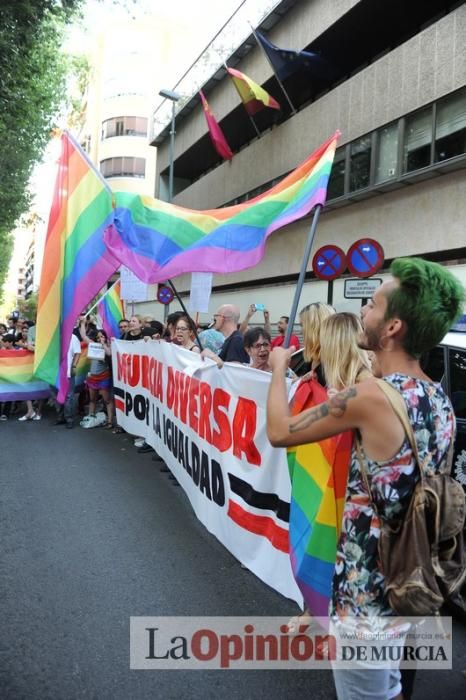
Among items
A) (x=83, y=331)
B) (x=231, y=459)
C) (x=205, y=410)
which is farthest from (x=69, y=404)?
(x=231, y=459)

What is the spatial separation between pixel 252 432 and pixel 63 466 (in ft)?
13.7

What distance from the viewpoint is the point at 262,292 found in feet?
60.6

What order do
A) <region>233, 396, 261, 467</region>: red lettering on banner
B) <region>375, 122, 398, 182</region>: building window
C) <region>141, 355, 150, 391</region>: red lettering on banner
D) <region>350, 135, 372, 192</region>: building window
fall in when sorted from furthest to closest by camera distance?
<region>350, 135, 372, 192</region>: building window
<region>375, 122, 398, 182</region>: building window
<region>141, 355, 150, 391</region>: red lettering on banner
<region>233, 396, 261, 467</region>: red lettering on banner

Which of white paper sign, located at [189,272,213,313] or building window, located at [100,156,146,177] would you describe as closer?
white paper sign, located at [189,272,213,313]

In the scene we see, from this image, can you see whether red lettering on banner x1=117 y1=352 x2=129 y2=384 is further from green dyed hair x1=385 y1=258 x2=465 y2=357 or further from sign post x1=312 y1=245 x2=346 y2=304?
green dyed hair x1=385 y1=258 x2=465 y2=357

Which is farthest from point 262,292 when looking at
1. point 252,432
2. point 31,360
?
point 252,432

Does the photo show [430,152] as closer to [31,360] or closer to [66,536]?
[31,360]

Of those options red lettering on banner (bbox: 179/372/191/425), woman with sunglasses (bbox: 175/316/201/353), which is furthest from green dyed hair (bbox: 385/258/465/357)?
woman with sunglasses (bbox: 175/316/201/353)

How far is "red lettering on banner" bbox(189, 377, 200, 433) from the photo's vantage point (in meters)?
5.08

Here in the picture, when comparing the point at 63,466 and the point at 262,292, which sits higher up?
the point at 262,292

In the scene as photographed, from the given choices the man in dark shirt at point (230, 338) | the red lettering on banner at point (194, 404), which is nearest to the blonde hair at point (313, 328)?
the red lettering on banner at point (194, 404)

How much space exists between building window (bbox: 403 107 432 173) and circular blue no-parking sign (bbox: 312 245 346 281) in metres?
5.48

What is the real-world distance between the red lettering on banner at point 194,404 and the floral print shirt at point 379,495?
323cm

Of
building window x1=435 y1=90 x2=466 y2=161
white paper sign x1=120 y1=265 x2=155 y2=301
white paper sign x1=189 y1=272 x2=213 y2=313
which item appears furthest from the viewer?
building window x1=435 y1=90 x2=466 y2=161
